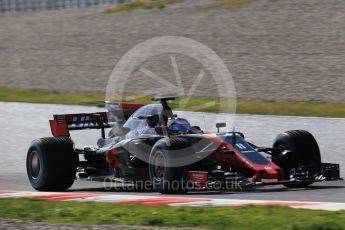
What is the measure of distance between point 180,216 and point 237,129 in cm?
879

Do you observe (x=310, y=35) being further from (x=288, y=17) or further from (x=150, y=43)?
(x=150, y=43)

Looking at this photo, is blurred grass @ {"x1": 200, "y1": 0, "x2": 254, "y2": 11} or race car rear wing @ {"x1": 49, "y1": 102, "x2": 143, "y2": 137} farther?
Answer: blurred grass @ {"x1": 200, "y1": 0, "x2": 254, "y2": 11}

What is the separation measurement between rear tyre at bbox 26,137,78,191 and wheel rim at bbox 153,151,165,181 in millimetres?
1607

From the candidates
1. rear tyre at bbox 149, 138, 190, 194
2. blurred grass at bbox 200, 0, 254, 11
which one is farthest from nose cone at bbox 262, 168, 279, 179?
blurred grass at bbox 200, 0, 254, 11

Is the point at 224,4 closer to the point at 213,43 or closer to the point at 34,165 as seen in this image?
the point at 213,43

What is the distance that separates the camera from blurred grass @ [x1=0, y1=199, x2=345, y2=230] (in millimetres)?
7762

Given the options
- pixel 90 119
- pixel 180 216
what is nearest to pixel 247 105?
pixel 90 119

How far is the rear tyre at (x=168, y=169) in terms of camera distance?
36.2ft

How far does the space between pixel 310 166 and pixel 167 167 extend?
206 cm

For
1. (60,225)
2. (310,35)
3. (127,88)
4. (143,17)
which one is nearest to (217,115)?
(127,88)

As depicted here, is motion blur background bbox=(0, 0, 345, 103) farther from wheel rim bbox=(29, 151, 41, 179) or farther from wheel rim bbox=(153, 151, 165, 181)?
wheel rim bbox=(153, 151, 165, 181)

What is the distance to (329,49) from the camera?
79.2 feet

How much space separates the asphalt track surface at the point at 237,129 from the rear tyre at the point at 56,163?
1.30 feet

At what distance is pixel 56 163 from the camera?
1239cm
